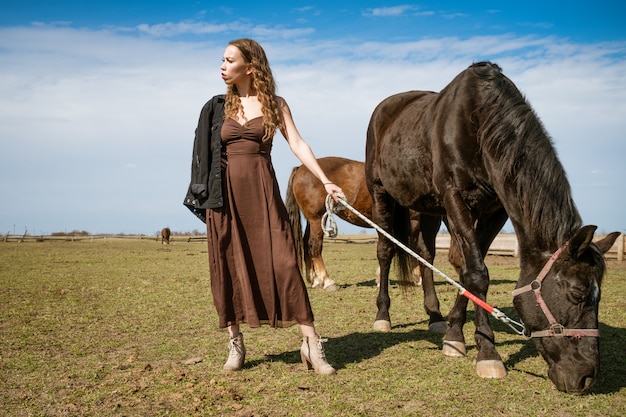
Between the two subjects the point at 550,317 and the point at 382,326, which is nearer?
the point at 550,317

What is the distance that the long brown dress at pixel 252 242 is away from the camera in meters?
3.61

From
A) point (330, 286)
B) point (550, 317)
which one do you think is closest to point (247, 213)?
point (550, 317)

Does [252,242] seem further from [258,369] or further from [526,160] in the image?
[526,160]

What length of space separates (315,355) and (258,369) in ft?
1.39

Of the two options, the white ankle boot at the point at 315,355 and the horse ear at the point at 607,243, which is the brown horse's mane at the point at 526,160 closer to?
the horse ear at the point at 607,243

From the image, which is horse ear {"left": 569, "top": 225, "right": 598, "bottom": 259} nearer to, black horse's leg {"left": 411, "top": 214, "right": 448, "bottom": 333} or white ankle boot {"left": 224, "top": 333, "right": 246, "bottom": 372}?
white ankle boot {"left": 224, "top": 333, "right": 246, "bottom": 372}

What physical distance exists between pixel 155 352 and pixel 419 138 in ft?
9.24

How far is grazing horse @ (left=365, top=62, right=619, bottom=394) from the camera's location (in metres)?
2.96

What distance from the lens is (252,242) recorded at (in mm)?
3668

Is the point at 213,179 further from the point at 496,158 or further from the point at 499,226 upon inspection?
the point at 499,226

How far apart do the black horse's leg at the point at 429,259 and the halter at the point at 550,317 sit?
2.10 metres

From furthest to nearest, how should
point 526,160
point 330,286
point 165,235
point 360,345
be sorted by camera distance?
point 165,235, point 330,286, point 360,345, point 526,160

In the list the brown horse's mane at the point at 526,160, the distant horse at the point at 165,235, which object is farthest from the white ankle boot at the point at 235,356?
the distant horse at the point at 165,235

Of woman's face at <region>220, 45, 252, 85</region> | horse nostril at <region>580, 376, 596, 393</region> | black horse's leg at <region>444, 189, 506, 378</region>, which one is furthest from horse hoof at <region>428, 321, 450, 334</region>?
woman's face at <region>220, 45, 252, 85</region>
